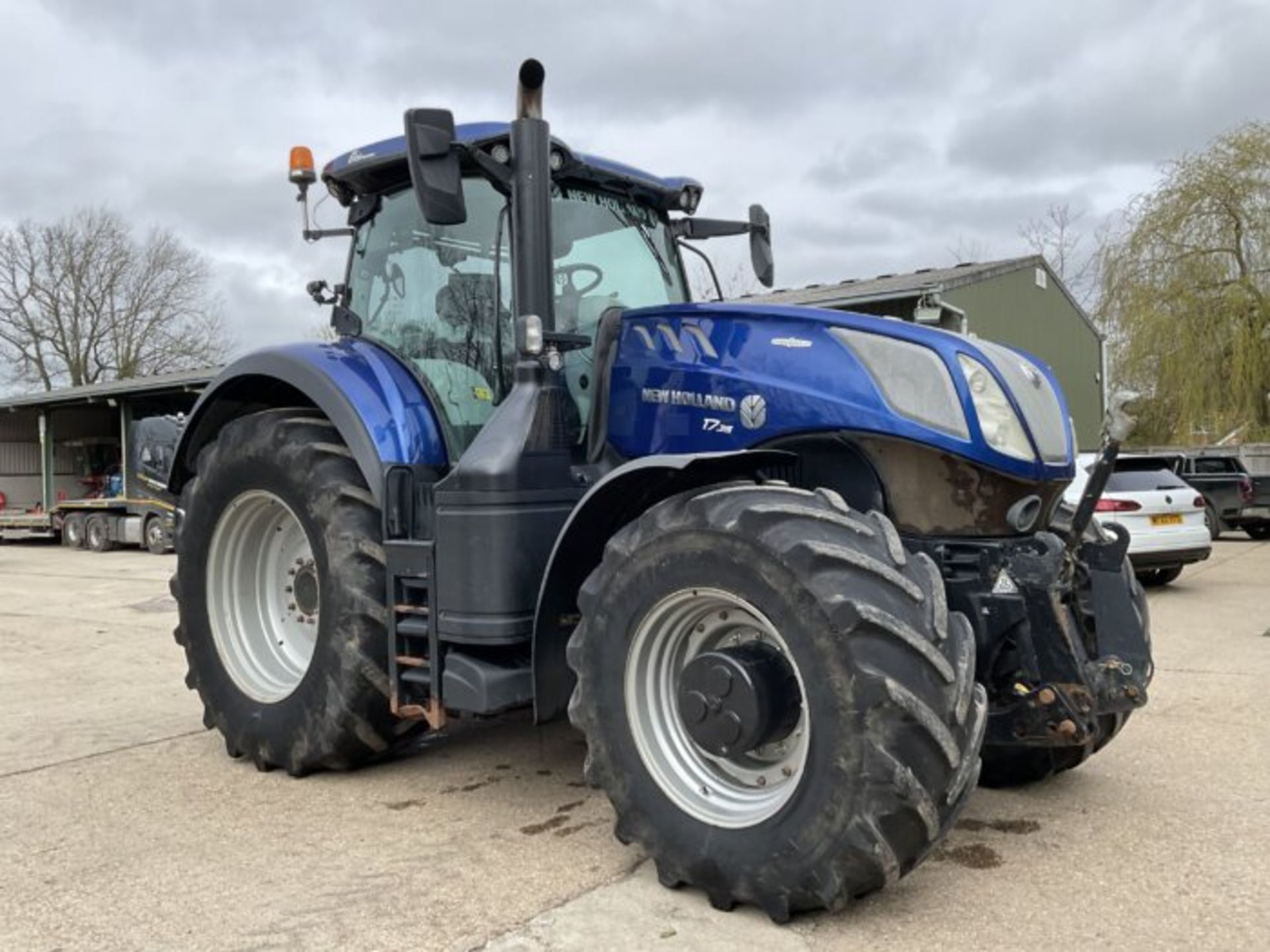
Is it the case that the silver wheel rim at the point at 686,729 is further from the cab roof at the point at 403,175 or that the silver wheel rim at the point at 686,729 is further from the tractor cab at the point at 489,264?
the cab roof at the point at 403,175

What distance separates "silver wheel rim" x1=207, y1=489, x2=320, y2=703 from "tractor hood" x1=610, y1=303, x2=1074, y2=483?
190cm

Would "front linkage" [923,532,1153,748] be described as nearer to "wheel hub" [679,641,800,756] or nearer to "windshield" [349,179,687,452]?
"wheel hub" [679,641,800,756]

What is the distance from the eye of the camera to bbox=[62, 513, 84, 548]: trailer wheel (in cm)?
2384

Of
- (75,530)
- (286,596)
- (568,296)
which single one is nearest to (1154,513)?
(568,296)

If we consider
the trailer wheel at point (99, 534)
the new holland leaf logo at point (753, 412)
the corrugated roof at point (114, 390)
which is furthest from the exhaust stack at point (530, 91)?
the trailer wheel at point (99, 534)

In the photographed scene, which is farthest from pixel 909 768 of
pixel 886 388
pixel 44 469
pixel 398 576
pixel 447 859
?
pixel 44 469

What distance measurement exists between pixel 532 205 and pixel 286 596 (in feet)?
7.58

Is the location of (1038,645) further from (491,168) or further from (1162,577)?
(1162,577)

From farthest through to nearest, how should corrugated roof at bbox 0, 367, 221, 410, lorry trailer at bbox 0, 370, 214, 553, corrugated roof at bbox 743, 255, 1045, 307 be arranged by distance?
corrugated roof at bbox 0, 367, 221, 410 → lorry trailer at bbox 0, 370, 214, 553 → corrugated roof at bbox 743, 255, 1045, 307

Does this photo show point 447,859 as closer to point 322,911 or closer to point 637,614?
point 322,911

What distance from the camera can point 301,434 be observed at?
4.78 m

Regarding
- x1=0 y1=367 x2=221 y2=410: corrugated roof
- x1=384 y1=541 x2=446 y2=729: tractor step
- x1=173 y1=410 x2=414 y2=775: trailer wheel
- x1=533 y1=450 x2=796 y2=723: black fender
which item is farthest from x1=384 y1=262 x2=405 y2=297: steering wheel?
x1=0 y1=367 x2=221 y2=410: corrugated roof

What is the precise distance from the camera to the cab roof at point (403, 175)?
15.7 ft

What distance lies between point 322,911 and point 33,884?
3.50 ft
